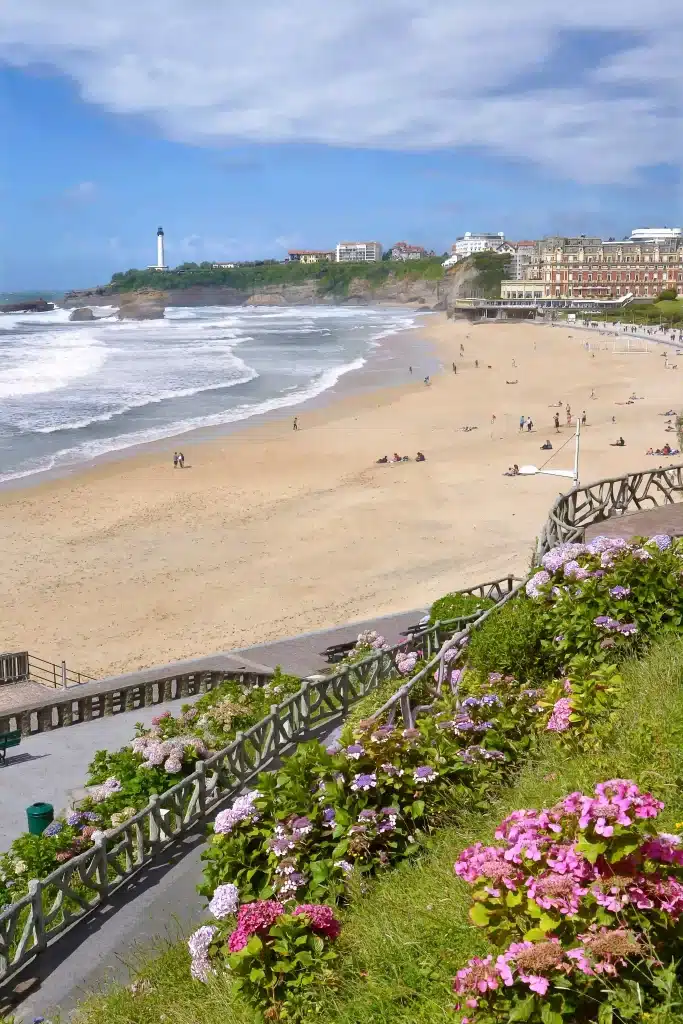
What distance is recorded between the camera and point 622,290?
162m

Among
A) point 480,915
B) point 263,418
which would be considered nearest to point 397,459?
point 263,418

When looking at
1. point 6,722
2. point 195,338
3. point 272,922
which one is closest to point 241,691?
point 6,722

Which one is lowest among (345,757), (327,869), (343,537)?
(343,537)

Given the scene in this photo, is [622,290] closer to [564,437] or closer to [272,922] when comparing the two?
[564,437]

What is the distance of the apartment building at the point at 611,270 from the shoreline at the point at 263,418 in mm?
83783

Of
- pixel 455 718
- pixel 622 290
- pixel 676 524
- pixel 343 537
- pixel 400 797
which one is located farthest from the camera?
pixel 622 290

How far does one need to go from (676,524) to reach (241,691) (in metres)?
5.91

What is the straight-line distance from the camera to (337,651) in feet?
44.1

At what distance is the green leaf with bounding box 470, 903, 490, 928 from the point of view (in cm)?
374

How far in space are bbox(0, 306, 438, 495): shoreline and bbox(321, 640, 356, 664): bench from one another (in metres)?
21.6

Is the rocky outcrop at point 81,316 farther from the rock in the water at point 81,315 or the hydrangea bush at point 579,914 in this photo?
the hydrangea bush at point 579,914

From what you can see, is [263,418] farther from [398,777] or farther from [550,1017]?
[550,1017]

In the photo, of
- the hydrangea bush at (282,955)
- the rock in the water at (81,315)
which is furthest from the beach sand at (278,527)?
the rock in the water at (81,315)

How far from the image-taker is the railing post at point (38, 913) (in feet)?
21.3
